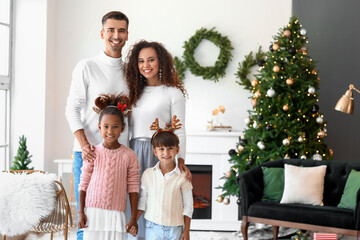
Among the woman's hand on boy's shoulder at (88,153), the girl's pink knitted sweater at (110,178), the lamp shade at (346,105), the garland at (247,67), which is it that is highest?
the garland at (247,67)

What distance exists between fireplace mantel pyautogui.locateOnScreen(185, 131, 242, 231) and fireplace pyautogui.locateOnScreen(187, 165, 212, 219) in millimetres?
55

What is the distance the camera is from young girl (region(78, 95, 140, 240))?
2.41 metres

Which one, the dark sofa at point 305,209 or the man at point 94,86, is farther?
the dark sofa at point 305,209

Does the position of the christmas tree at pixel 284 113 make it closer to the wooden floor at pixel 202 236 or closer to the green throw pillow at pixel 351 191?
the wooden floor at pixel 202 236

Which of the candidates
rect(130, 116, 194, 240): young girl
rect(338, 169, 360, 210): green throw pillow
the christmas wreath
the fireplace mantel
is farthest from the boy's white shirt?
the christmas wreath

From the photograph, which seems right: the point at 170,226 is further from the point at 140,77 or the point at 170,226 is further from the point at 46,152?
the point at 46,152

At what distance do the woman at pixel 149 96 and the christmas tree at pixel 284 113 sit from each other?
6.97 feet

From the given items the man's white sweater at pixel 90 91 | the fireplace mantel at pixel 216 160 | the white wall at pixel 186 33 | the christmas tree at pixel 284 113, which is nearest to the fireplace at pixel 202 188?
the fireplace mantel at pixel 216 160

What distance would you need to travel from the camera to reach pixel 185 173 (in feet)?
8.39

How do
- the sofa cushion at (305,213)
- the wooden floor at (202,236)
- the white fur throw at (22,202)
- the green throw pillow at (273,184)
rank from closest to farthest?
the white fur throw at (22,202) → the sofa cushion at (305,213) → the green throw pillow at (273,184) → the wooden floor at (202,236)

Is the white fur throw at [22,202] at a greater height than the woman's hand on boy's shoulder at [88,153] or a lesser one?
lesser

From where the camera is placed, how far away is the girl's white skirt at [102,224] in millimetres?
2410

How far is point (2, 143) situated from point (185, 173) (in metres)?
2.92

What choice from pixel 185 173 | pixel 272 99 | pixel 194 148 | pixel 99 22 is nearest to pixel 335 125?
pixel 272 99
